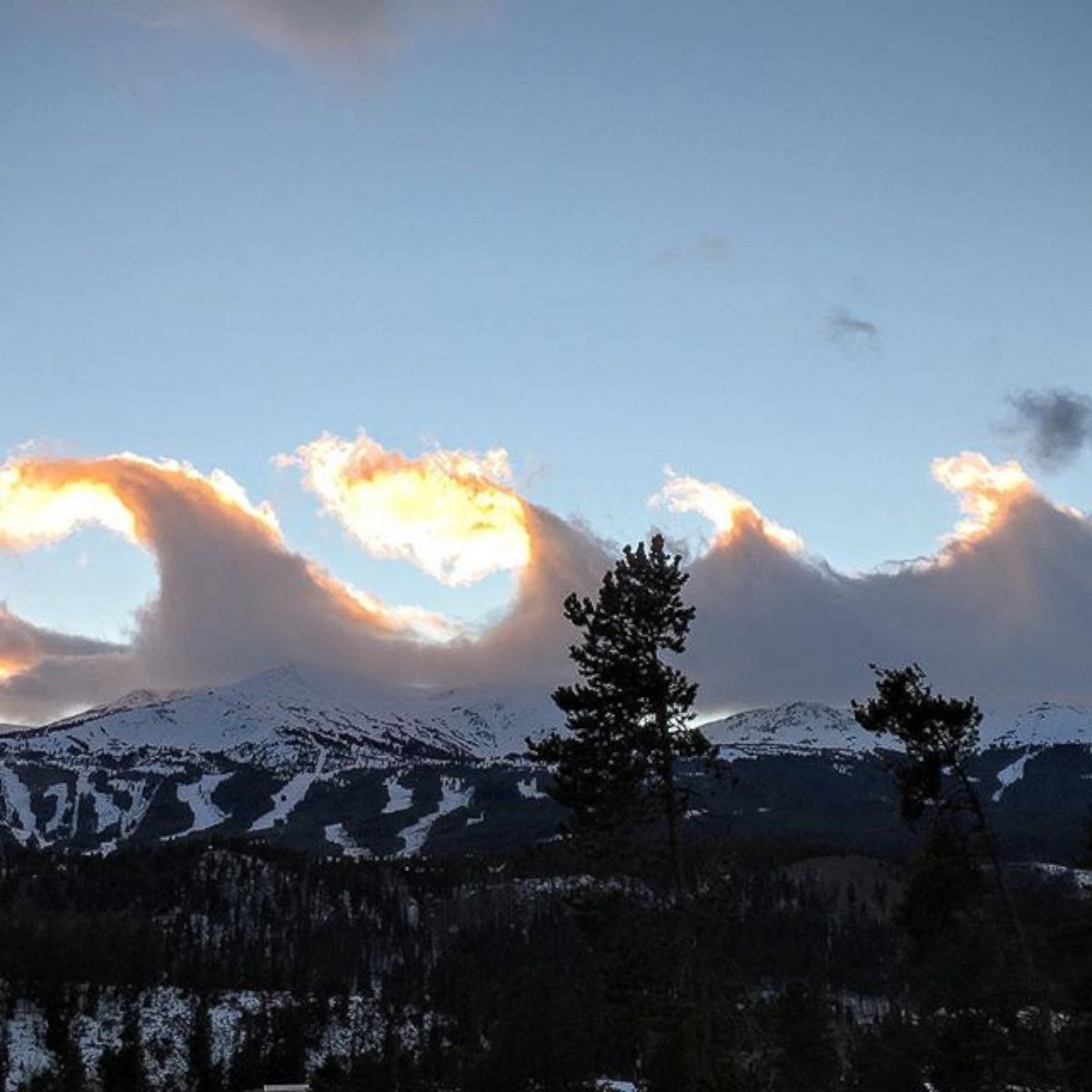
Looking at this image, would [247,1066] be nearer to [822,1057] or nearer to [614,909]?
[822,1057]

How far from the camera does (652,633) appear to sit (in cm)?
3575

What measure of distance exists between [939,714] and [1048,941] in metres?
12.9

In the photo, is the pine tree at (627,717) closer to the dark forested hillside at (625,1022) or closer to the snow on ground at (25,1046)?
the dark forested hillside at (625,1022)

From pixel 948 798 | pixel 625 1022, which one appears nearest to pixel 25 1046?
pixel 625 1022

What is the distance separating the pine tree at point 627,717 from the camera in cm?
3388

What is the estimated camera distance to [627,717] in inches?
1385

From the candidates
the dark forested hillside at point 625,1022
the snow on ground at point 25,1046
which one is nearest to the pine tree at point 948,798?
the dark forested hillside at point 625,1022

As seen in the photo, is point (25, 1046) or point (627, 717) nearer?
point (627, 717)

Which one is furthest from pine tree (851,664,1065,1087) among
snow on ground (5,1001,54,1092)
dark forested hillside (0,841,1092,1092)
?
snow on ground (5,1001,54,1092)

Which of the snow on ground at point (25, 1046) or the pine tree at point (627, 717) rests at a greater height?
the pine tree at point (627, 717)

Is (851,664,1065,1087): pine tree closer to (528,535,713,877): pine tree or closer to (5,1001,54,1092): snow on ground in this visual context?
(528,535,713,877): pine tree

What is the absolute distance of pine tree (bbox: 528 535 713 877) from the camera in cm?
3388

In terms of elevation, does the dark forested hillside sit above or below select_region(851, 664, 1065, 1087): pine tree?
below

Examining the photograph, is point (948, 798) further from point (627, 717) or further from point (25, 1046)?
point (25, 1046)
